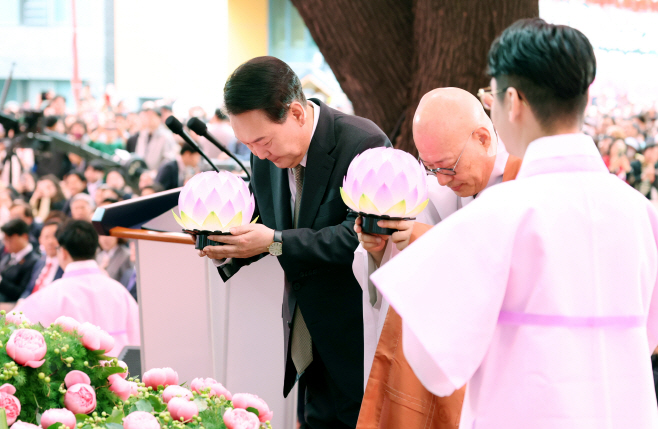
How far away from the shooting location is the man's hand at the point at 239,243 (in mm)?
1464

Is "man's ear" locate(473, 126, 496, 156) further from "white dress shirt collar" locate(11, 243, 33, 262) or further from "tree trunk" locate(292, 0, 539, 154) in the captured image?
"white dress shirt collar" locate(11, 243, 33, 262)

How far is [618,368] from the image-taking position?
3.00ft

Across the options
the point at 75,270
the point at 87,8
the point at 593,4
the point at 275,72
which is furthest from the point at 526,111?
the point at 87,8

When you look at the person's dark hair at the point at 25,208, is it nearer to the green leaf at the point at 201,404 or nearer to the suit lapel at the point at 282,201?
the suit lapel at the point at 282,201

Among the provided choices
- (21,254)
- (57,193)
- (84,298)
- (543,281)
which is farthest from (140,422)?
(57,193)

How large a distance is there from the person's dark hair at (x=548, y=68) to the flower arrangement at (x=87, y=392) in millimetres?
677

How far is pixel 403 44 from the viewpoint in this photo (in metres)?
2.65

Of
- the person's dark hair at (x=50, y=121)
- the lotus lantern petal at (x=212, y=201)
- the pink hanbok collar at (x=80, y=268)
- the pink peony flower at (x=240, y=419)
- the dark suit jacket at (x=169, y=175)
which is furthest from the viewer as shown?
the person's dark hair at (x=50, y=121)

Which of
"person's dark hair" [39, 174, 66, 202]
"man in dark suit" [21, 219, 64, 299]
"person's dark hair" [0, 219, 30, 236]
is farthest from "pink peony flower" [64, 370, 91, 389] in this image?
"person's dark hair" [39, 174, 66, 202]

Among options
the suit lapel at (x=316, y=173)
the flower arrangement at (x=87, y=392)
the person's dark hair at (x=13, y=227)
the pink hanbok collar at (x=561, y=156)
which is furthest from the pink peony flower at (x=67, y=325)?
the person's dark hair at (x=13, y=227)

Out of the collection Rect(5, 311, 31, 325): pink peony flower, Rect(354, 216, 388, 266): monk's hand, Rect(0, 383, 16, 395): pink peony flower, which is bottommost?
Rect(0, 383, 16, 395): pink peony flower

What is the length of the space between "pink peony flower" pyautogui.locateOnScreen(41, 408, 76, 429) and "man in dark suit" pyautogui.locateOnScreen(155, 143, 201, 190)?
4979mm

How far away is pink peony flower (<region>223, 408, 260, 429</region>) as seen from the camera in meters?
1.10

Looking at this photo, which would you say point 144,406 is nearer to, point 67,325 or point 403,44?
point 67,325
